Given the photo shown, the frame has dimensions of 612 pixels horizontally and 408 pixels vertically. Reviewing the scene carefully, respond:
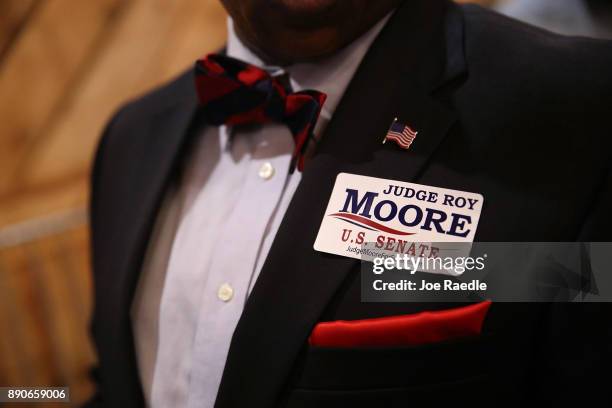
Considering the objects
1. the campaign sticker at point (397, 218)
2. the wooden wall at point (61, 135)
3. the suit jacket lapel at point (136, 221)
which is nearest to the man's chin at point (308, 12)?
the campaign sticker at point (397, 218)

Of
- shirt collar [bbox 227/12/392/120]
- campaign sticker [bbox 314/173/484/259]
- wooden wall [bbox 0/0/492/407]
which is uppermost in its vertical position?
shirt collar [bbox 227/12/392/120]

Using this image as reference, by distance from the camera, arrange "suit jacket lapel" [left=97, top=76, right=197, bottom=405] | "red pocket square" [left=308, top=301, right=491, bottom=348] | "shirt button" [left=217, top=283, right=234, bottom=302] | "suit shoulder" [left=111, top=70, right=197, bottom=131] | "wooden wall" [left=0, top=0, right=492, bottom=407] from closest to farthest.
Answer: "red pocket square" [left=308, top=301, right=491, bottom=348]
"shirt button" [left=217, top=283, right=234, bottom=302]
"suit jacket lapel" [left=97, top=76, right=197, bottom=405]
"suit shoulder" [left=111, top=70, right=197, bottom=131]
"wooden wall" [left=0, top=0, right=492, bottom=407]

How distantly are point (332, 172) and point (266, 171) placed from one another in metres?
0.12

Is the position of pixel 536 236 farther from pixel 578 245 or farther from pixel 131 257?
pixel 131 257

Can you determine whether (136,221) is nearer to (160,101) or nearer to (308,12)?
(160,101)

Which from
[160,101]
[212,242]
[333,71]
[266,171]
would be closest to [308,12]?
[333,71]

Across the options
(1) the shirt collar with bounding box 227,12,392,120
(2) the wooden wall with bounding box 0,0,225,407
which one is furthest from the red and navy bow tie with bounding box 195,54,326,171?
(2) the wooden wall with bounding box 0,0,225,407

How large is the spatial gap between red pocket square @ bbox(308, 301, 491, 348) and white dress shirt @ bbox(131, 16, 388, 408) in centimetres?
14

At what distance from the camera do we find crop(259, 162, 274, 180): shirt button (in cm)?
88

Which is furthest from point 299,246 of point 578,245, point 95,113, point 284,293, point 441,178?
point 95,113

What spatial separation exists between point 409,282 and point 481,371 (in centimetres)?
14

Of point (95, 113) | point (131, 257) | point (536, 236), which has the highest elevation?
point (536, 236)

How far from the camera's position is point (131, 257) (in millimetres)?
978
